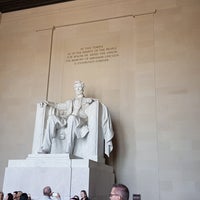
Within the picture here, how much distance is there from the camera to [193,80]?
692 cm

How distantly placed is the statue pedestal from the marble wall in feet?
5.65

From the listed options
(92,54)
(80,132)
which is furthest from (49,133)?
(92,54)

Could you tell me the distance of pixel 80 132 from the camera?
5941mm

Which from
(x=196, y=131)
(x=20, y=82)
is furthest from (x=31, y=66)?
(x=196, y=131)

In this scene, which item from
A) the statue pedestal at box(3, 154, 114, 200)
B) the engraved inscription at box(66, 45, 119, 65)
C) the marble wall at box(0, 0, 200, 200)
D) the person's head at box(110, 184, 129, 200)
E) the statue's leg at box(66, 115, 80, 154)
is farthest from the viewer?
the engraved inscription at box(66, 45, 119, 65)

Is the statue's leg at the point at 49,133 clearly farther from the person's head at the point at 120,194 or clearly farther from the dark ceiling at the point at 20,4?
the dark ceiling at the point at 20,4

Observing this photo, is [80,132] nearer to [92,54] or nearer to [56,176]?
[56,176]

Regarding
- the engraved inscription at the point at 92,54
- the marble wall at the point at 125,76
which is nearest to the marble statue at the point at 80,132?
the marble wall at the point at 125,76

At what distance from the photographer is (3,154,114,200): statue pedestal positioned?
16.3 ft

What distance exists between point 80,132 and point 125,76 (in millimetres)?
2262

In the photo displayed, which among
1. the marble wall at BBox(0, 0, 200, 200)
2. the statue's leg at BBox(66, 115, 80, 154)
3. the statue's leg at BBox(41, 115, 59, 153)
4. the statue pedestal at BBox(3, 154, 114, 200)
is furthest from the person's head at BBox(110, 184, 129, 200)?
the marble wall at BBox(0, 0, 200, 200)

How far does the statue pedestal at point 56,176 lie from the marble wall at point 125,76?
1722 millimetres

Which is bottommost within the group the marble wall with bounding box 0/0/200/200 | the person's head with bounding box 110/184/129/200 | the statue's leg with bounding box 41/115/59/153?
the person's head with bounding box 110/184/129/200

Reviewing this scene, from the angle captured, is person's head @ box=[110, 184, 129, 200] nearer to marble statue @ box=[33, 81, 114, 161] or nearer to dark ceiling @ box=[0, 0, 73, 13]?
marble statue @ box=[33, 81, 114, 161]
